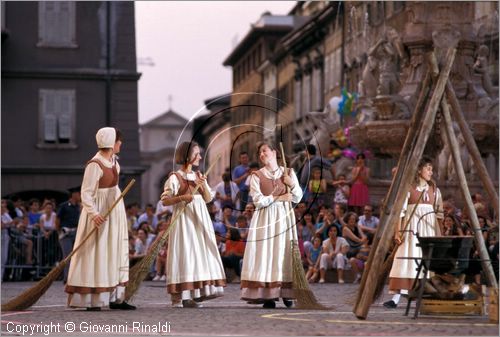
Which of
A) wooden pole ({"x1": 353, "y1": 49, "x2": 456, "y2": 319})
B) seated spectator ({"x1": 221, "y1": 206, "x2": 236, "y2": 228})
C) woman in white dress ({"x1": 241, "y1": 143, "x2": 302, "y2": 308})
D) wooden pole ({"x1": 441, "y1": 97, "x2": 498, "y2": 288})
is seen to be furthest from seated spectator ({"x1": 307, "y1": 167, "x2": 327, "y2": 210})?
wooden pole ({"x1": 353, "y1": 49, "x2": 456, "y2": 319})

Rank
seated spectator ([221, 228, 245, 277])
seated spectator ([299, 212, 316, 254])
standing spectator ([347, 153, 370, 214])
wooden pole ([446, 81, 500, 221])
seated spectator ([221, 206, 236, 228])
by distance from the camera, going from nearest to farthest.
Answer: wooden pole ([446, 81, 500, 221]) → seated spectator ([221, 206, 236, 228]) → seated spectator ([221, 228, 245, 277]) → seated spectator ([299, 212, 316, 254]) → standing spectator ([347, 153, 370, 214])

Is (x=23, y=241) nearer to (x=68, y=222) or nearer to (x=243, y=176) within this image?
(x=68, y=222)

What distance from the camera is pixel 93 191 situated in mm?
16844

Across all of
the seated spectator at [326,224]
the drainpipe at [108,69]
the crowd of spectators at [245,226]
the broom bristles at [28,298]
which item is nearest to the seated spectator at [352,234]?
the crowd of spectators at [245,226]

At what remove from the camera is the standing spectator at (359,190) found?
1081 inches

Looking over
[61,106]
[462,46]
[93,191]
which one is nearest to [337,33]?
[61,106]

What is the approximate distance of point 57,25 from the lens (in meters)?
50.4

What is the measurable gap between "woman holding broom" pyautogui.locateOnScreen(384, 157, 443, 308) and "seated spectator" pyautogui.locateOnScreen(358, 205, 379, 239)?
8.26 meters

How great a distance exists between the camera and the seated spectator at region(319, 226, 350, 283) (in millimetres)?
25734

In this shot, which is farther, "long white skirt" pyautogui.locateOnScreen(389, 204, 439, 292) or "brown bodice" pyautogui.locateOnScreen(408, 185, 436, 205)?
"long white skirt" pyautogui.locateOnScreen(389, 204, 439, 292)

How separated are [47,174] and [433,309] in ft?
118

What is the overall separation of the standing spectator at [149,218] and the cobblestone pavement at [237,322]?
413 inches

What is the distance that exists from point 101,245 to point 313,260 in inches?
387

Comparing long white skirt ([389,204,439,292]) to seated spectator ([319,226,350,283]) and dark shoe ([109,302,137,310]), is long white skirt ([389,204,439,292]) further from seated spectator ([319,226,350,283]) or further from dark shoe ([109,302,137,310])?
seated spectator ([319,226,350,283])
